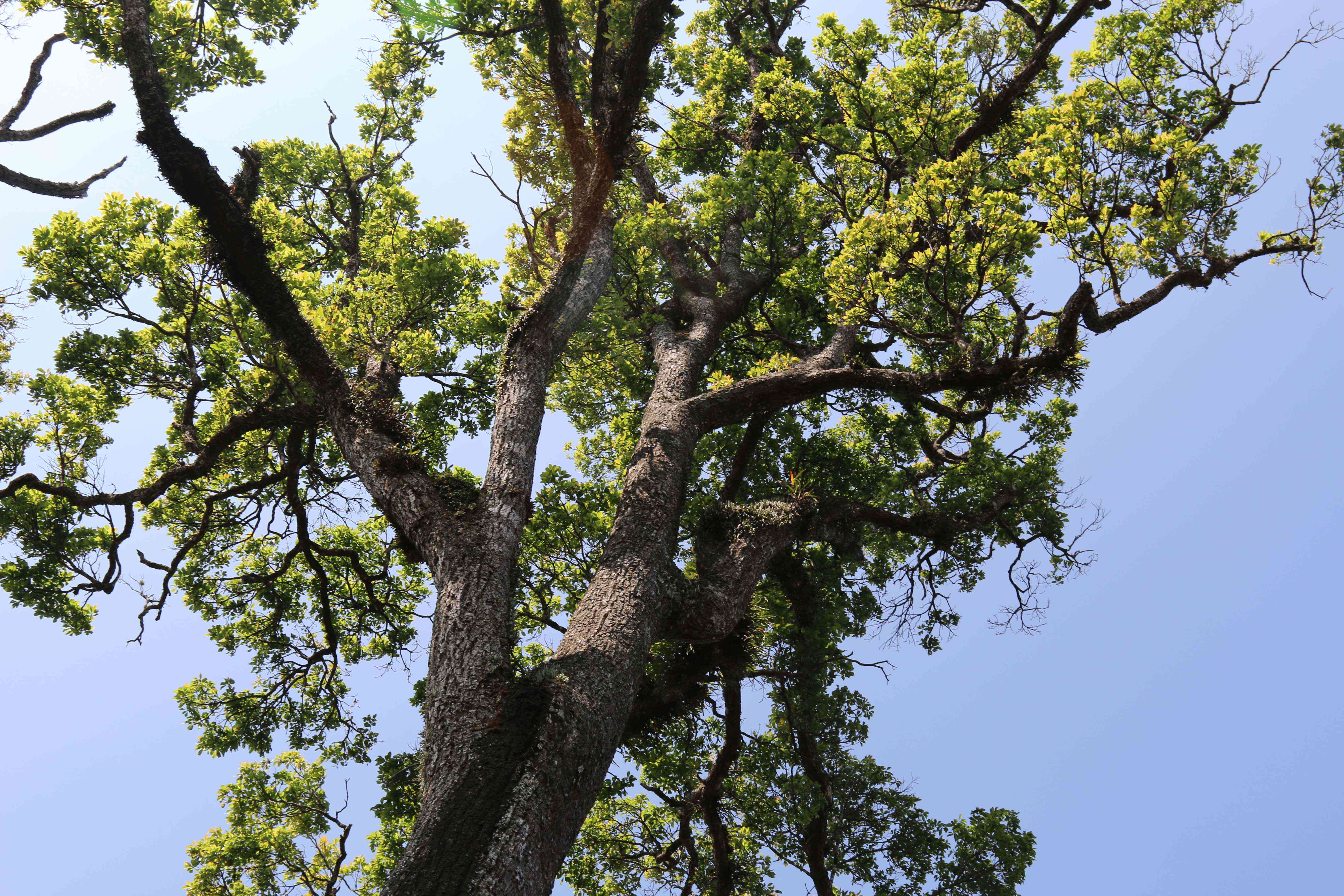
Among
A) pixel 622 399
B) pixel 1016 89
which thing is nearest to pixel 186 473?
pixel 622 399

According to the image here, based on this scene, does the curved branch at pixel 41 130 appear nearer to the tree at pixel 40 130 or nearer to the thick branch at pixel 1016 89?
the tree at pixel 40 130

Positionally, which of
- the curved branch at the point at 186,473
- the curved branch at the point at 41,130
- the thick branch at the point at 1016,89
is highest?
the thick branch at the point at 1016,89

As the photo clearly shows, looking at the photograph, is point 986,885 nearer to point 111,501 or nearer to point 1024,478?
point 1024,478

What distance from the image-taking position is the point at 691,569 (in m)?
8.23

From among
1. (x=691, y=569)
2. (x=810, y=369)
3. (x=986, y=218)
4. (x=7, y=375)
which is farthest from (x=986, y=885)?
(x=7, y=375)

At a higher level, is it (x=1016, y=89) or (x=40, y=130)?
(x=1016, y=89)

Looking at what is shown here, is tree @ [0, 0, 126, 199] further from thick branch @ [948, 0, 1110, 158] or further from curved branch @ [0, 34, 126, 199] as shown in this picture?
thick branch @ [948, 0, 1110, 158]

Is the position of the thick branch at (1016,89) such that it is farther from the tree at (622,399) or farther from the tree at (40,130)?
the tree at (40,130)

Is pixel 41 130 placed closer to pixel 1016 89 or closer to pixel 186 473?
pixel 186 473

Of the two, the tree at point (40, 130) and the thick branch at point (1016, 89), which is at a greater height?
the thick branch at point (1016, 89)

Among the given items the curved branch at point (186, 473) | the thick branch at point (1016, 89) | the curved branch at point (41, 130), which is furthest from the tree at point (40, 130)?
the thick branch at point (1016, 89)

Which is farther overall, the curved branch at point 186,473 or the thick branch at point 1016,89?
the thick branch at point 1016,89

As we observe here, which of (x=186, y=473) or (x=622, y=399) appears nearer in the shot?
(x=186, y=473)

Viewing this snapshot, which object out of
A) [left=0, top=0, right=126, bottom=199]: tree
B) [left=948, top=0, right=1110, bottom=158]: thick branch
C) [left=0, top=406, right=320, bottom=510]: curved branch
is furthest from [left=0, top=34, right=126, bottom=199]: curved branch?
[left=948, top=0, right=1110, bottom=158]: thick branch
